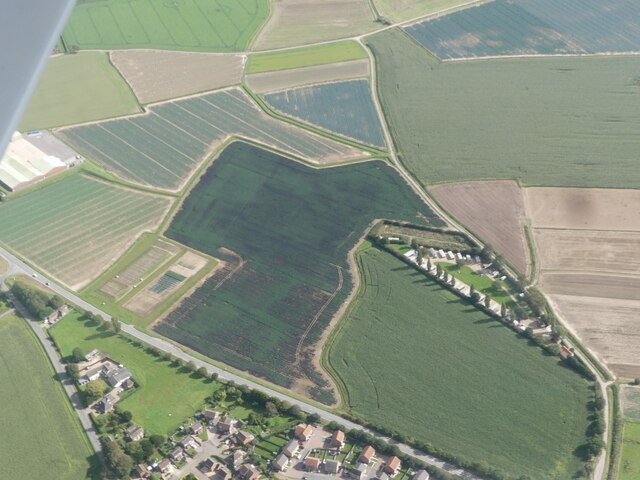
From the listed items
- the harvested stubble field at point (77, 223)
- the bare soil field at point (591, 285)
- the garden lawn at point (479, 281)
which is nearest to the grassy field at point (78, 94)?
the harvested stubble field at point (77, 223)

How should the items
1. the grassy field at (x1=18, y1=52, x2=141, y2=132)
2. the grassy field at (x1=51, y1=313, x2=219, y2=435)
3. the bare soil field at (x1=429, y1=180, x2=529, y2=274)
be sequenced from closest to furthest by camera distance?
the grassy field at (x1=51, y1=313, x2=219, y2=435) < the bare soil field at (x1=429, y1=180, x2=529, y2=274) < the grassy field at (x1=18, y1=52, x2=141, y2=132)

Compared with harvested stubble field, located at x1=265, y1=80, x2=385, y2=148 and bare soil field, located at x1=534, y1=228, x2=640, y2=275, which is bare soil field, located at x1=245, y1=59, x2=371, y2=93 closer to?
harvested stubble field, located at x1=265, y1=80, x2=385, y2=148

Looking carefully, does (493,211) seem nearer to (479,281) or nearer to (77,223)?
(479,281)

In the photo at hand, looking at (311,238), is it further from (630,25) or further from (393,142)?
(630,25)

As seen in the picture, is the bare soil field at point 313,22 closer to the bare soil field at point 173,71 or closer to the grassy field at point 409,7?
the grassy field at point 409,7

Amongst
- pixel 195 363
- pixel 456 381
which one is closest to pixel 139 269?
pixel 195 363

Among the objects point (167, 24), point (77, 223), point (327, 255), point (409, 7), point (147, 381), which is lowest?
point (147, 381)

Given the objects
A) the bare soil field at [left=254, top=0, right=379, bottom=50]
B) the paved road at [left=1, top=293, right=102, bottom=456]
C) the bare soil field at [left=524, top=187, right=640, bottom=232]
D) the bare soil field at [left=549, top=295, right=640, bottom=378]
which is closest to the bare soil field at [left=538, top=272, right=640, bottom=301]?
the bare soil field at [left=549, top=295, right=640, bottom=378]
